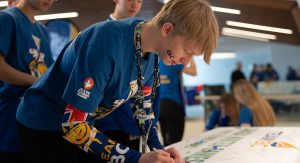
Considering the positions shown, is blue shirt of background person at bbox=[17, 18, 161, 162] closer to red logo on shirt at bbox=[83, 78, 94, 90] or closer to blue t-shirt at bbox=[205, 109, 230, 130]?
red logo on shirt at bbox=[83, 78, 94, 90]

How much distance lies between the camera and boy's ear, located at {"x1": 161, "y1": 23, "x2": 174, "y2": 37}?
0.90 metres

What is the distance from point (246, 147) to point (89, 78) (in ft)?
2.54

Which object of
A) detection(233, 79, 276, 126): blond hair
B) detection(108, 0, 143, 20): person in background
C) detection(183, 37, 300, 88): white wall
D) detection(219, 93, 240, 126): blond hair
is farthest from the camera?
detection(183, 37, 300, 88): white wall

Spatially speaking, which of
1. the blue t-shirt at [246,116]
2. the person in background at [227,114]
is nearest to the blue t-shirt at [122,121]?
the blue t-shirt at [246,116]

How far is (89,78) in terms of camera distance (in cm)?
84

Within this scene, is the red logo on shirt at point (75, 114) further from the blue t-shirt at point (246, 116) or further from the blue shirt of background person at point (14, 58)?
the blue t-shirt at point (246, 116)

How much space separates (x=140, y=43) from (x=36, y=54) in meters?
0.60

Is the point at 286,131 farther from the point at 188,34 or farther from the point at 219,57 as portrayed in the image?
the point at 219,57

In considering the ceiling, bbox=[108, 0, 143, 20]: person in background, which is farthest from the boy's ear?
bbox=[108, 0, 143, 20]: person in background

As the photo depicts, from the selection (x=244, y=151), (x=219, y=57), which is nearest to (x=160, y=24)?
(x=244, y=151)

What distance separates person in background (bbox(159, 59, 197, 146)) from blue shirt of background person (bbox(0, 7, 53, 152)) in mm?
1183

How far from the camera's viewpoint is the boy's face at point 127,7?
1.54 meters

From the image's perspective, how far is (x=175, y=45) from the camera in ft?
2.97

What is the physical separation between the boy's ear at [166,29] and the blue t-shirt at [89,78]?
0.08m
